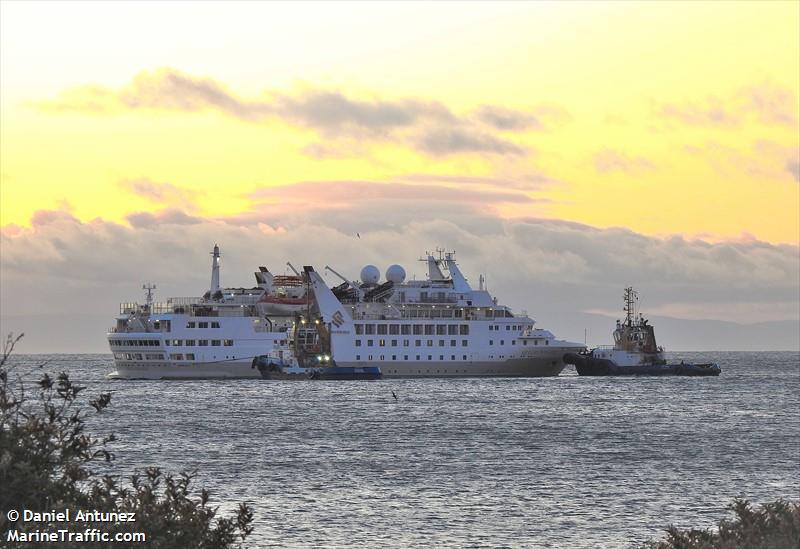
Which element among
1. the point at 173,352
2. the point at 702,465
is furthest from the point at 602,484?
the point at 173,352

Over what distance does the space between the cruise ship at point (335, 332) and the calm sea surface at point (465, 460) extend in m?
12.9

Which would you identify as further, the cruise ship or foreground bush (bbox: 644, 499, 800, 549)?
the cruise ship

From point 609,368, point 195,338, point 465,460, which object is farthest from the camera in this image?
point 609,368

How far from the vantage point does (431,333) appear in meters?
107

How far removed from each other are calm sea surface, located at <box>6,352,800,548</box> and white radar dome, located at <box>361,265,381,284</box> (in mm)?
29211

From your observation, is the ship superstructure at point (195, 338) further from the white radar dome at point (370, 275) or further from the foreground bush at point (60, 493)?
the foreground bush at point (60, 493)

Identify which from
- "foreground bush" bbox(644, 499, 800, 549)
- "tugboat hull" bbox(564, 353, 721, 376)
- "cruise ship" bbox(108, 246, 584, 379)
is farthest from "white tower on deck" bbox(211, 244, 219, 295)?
"foreground bush" bbox(644, 499, 800, 549)

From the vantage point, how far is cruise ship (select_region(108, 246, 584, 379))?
10025 cm

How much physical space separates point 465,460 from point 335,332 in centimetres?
6146

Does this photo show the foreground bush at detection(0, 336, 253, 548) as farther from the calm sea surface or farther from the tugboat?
the tugboat

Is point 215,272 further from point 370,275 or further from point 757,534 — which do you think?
point 757,534

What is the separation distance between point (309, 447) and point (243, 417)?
16495 mm

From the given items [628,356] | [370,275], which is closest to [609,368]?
[628,356]

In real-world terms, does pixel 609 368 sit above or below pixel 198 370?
below
